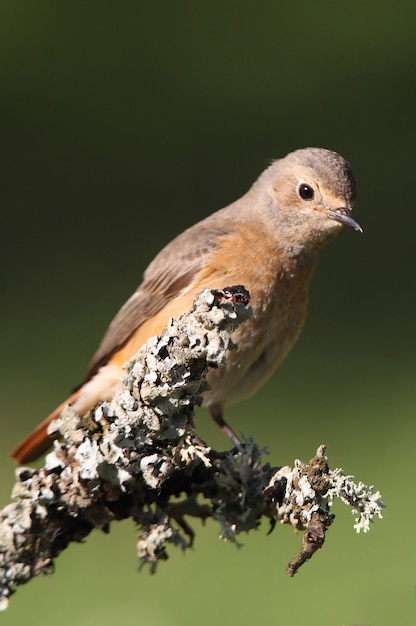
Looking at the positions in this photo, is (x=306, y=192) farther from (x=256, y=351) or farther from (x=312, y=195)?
(x=256, y=351)

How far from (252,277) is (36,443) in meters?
1.01

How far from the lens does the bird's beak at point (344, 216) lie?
4.20 m

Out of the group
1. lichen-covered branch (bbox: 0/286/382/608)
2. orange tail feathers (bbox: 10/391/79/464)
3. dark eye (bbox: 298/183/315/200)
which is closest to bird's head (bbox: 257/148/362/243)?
dark eye (bbox: 298/183/315/200)

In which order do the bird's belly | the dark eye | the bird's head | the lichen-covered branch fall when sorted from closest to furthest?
the lichen-covered branch → the bird's belly → the bird's head → the dark eye

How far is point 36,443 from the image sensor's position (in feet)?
14.1

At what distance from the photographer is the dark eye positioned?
14.6ft

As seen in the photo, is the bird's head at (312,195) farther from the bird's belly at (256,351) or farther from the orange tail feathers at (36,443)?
the orange tail feathers at (36,443)

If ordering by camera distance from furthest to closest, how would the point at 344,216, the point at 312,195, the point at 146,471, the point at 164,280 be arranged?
the point at 164,280
the point at 312,195
the point at 344,216
the point at 146,471

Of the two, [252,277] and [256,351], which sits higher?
[252,277]

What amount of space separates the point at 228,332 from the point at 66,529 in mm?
692

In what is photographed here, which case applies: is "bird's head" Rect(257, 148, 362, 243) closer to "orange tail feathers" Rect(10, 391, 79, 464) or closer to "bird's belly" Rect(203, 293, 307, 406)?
"bird's belly" Rect(203, 293, 307, 406)

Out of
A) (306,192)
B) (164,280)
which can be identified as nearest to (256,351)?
(164,280)

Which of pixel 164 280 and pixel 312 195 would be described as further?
pixel 164 280

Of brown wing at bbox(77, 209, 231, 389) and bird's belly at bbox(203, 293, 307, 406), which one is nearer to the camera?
bird's belly at bbox(203, 293, 307, 406)
